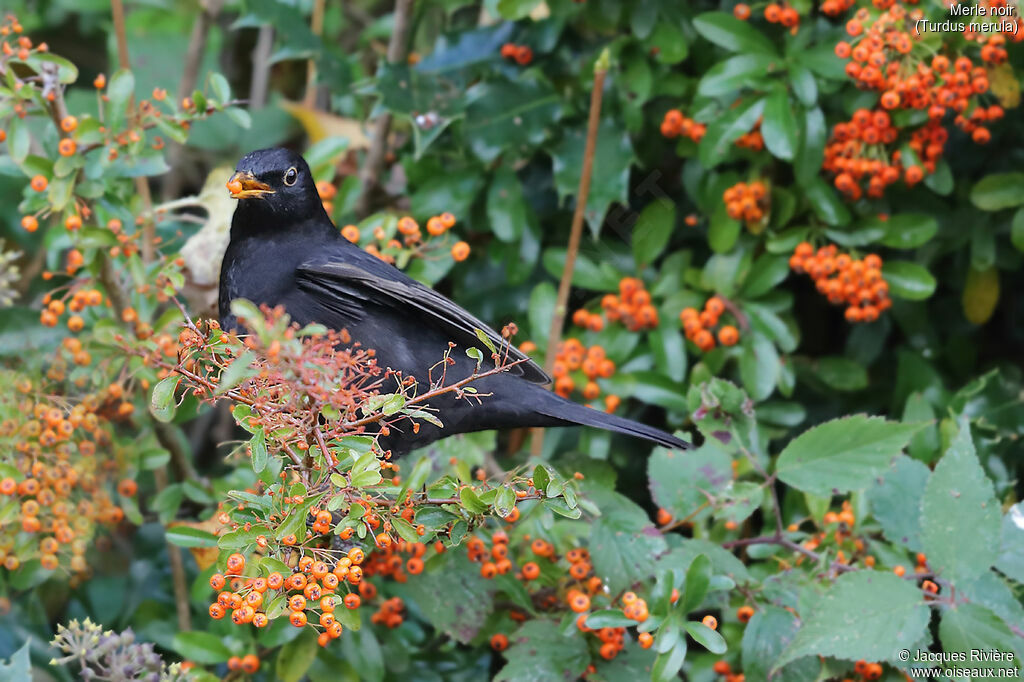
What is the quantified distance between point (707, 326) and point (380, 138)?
1.27 metres

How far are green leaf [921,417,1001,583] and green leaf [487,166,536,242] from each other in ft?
4.93

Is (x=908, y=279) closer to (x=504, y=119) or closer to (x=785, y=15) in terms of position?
(x=785, y=15)

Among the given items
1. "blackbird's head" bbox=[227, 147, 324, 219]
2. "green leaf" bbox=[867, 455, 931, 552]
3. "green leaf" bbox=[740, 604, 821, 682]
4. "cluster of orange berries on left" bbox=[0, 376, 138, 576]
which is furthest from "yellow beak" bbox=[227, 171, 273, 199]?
"green leaf" bbox=[867, 455, 931, 552]

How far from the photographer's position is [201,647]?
2.81m

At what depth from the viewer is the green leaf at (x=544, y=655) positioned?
8.74 ft

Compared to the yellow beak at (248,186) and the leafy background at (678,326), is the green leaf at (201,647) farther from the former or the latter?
the yellow beak at (248,186)

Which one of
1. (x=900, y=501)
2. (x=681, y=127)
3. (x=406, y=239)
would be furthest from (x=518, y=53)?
(x=900, y=501)

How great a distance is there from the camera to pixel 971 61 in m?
3.16

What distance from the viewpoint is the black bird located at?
2.77m

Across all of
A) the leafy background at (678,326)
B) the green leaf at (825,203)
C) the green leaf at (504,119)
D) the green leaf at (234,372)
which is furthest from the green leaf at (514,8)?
the green leaf at (234,372)

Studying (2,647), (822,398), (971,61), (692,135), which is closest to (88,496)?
(2,647)

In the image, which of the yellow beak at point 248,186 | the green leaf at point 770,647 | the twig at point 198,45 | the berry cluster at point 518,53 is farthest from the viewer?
the twig at point 198,45

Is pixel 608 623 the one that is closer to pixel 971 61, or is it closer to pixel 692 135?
pixel 692 135

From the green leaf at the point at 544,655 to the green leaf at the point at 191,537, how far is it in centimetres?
75
